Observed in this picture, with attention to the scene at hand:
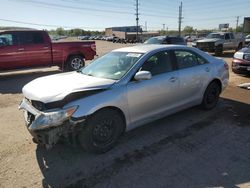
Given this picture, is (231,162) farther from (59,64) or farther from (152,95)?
(59,64)

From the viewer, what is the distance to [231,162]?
378cm

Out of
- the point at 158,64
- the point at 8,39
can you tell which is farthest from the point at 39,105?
the point at 8,39

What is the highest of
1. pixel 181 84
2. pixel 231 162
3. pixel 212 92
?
pixel 181 84

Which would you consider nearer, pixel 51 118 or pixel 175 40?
pixel 51 118

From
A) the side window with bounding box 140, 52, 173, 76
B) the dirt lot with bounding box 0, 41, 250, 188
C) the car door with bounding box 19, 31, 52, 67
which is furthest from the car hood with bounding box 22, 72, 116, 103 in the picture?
the car door with bounding box 19, 31, 52, 67

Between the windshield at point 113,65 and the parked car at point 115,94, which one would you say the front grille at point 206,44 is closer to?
the parked car at point 115,94

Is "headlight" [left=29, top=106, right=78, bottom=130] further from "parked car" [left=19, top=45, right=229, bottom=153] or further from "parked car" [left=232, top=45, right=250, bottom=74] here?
"parked car" [left=232, top=45, right=250, bottom=74]

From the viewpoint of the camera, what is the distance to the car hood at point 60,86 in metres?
3.79

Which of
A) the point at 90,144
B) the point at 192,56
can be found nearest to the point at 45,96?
the point at 90,144

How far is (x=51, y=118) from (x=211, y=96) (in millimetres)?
3856

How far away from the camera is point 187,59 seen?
547 cm

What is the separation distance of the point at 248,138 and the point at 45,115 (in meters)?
3.37

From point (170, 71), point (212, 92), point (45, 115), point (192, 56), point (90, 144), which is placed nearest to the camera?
point (45, 115)

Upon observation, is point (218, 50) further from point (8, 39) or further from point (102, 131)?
point (102, 131)
